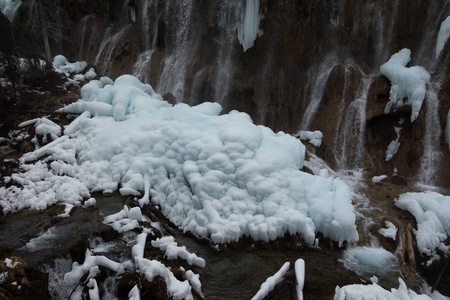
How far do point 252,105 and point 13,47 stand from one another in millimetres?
9570

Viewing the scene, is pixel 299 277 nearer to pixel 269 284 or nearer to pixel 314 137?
pixel 269 284

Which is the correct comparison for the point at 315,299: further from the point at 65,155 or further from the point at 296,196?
the point at 65,155

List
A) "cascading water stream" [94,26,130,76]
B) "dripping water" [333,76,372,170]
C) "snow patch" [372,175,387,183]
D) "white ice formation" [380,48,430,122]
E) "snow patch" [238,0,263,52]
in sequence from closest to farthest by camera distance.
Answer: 1. "white ice formation" [380,48,430,122]
2. "snow patch" [372,175,387,183]
3. "dripping water" [333,76,372,170]
4. "snow patch" [238,0,263,52]
5. "cascading water stream" [94,26,130,76]

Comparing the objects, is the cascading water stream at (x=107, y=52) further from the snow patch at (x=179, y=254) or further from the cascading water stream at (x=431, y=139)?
the cascading water stream at (x=431, y=139)

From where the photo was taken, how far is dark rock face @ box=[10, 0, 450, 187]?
11430 mm

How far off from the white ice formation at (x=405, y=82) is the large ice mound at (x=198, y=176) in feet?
16.6

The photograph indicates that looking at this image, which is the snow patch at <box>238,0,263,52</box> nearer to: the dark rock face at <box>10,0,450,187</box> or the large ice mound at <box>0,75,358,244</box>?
the dark rock face at <box>10,0,450,187</box>

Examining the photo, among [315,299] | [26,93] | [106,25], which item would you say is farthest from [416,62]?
[106,25]

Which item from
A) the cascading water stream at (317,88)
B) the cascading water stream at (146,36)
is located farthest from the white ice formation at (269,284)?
the cascading water stream at (146,36)

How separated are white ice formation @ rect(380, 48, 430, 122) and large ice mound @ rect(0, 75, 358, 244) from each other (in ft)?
16.6

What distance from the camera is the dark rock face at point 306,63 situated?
11.4m

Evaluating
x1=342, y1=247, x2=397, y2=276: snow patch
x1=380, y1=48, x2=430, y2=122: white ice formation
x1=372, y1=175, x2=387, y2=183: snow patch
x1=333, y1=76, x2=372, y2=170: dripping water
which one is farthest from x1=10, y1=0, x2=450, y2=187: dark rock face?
x1=342, y1=247, x2=397, y2=276: snow patch

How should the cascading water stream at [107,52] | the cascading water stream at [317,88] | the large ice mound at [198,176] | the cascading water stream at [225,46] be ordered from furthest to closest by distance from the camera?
the cascading water stream at [107,52]
the cascading water stream at [225,46]
the cascading water stream at [317,88]
the large ice mound at [198,176]

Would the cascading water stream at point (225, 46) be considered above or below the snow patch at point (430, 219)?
above
